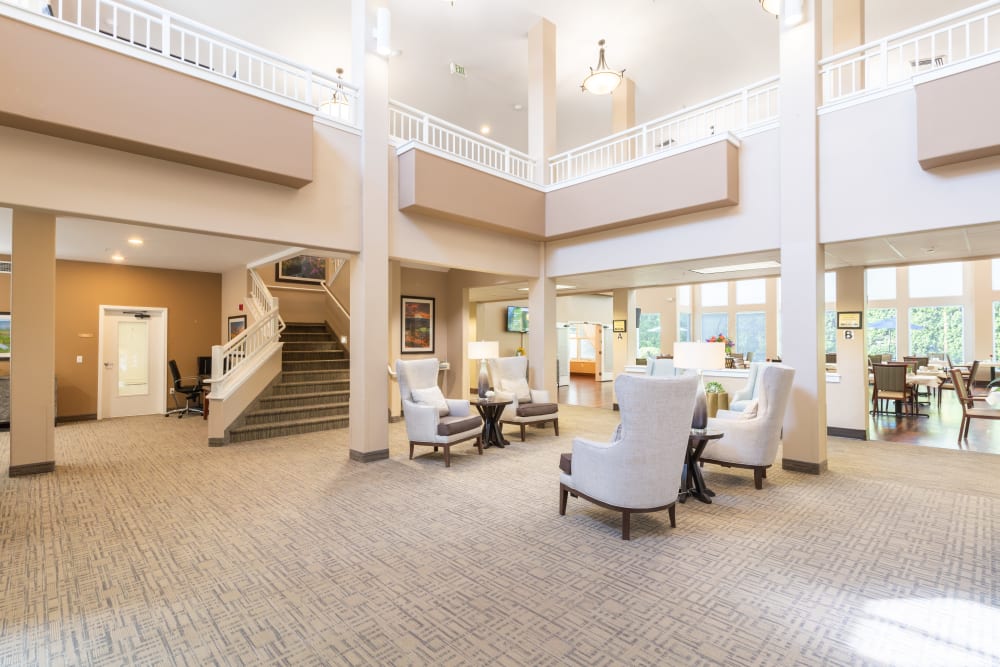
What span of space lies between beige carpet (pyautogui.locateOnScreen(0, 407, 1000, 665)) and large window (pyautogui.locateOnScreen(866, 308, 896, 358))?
12223 millimetres

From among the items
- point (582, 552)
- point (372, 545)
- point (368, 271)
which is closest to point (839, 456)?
point (582, 552)

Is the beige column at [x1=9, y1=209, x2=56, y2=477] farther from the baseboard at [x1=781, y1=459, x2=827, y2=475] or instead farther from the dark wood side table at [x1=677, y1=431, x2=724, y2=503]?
the baseboard at [x1=781, y1=459, x2=827, y2=475]

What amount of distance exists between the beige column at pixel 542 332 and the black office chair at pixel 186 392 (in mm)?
6685

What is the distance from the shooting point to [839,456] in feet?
19.9

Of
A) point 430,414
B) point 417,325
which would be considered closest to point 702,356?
point 430,414

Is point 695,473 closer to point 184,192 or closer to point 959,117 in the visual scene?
point 959,117

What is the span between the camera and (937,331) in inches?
559

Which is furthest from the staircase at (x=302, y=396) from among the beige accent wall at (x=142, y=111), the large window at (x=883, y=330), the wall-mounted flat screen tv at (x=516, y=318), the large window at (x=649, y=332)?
the large window at (x=883, y=330)

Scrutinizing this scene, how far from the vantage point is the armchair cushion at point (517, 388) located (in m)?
7.43

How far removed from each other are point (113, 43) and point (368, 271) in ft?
9.91

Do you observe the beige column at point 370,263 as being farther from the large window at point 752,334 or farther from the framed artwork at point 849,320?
the large window at point 752,334

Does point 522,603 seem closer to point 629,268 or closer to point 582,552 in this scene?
point 582,552

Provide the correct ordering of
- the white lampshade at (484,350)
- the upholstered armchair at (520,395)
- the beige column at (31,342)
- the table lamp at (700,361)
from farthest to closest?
the upholstered armchair at (520,395) → the white lampshade at (484,350) → the beige column at (31,342) → the table lamp at (700,361)

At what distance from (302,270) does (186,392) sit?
138 inches
